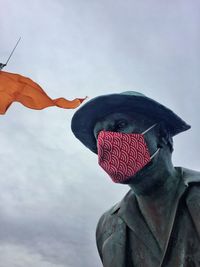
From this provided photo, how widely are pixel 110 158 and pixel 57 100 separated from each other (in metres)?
2.94

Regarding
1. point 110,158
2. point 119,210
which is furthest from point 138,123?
point 119,210

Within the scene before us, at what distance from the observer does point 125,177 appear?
4.42 m

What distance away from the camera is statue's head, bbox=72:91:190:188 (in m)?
4.46

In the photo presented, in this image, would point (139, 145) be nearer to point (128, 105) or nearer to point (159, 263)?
point (128, 105)

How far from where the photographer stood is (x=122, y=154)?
4.54 meters

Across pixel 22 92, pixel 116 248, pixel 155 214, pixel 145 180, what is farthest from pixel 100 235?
pixel 22 92

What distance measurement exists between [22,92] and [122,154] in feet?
11.4

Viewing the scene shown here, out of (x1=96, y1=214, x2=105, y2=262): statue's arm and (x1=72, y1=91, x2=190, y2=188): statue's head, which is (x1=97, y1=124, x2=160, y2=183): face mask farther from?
(x1=96, y1=214, x2=105, y2=262): statue's arm

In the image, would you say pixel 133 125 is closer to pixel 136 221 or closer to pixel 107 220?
pixel 136 221

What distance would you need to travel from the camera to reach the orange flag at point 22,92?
733cm

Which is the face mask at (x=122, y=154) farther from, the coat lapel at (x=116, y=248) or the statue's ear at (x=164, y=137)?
the coat lapel at (x=116, y=248)

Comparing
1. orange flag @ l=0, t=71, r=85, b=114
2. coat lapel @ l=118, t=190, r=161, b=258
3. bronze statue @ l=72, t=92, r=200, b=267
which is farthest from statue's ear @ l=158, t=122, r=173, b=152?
orange flag @ l=0, t=71, r=85, b=114

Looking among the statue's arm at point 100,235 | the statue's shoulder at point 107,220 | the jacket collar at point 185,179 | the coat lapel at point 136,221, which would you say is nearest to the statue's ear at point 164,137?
the jacket collar at point 185,179

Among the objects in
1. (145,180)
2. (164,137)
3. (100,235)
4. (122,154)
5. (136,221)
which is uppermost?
(164,137)
